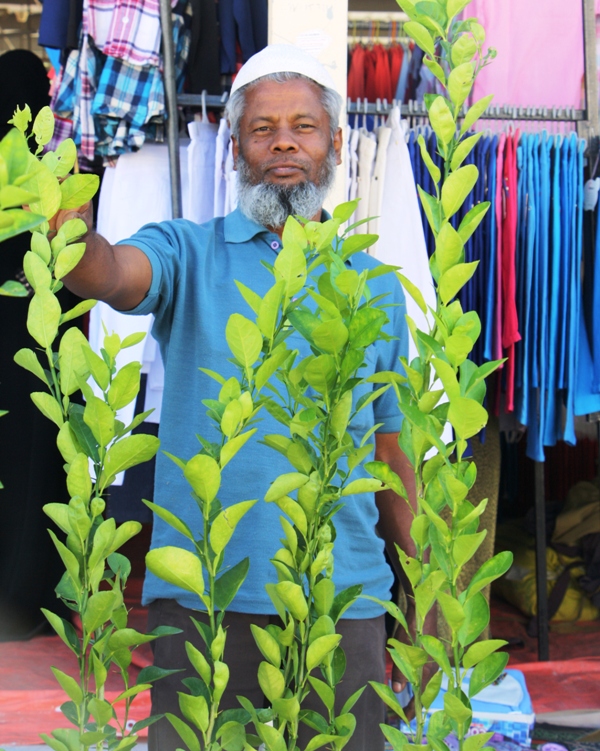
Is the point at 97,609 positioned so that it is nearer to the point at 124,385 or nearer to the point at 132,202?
the point at 124,385

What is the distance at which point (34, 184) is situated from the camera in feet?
1.33

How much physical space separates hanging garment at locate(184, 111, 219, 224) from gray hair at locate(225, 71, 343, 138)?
2.39 ft

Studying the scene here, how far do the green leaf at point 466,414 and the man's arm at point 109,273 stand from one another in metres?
0.53

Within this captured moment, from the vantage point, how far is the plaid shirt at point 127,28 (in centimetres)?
241

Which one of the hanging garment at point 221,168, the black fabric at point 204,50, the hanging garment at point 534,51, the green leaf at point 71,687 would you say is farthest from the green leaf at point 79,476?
the hanging garment at point 534,51

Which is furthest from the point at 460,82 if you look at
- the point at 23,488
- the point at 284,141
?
the point at 23,488

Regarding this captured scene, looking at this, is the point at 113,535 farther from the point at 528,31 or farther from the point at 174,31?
the point at 528,31

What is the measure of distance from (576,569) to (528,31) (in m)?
2.23

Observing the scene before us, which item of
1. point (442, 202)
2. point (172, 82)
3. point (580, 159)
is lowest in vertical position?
point (442, 202)

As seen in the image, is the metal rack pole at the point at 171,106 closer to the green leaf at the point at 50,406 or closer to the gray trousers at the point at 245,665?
the gray trousers at the point at 245,665

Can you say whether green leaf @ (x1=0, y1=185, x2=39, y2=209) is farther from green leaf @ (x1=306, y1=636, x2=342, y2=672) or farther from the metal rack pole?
the metal rack pole

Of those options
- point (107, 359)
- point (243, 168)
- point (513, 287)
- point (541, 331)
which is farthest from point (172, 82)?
point (107, 359)

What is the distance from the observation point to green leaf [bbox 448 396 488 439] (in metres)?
0.41

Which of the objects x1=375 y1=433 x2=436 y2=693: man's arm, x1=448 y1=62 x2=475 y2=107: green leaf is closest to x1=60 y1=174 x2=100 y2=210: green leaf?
x1=448 y1=62 x2=475 y2=107: green leaf
